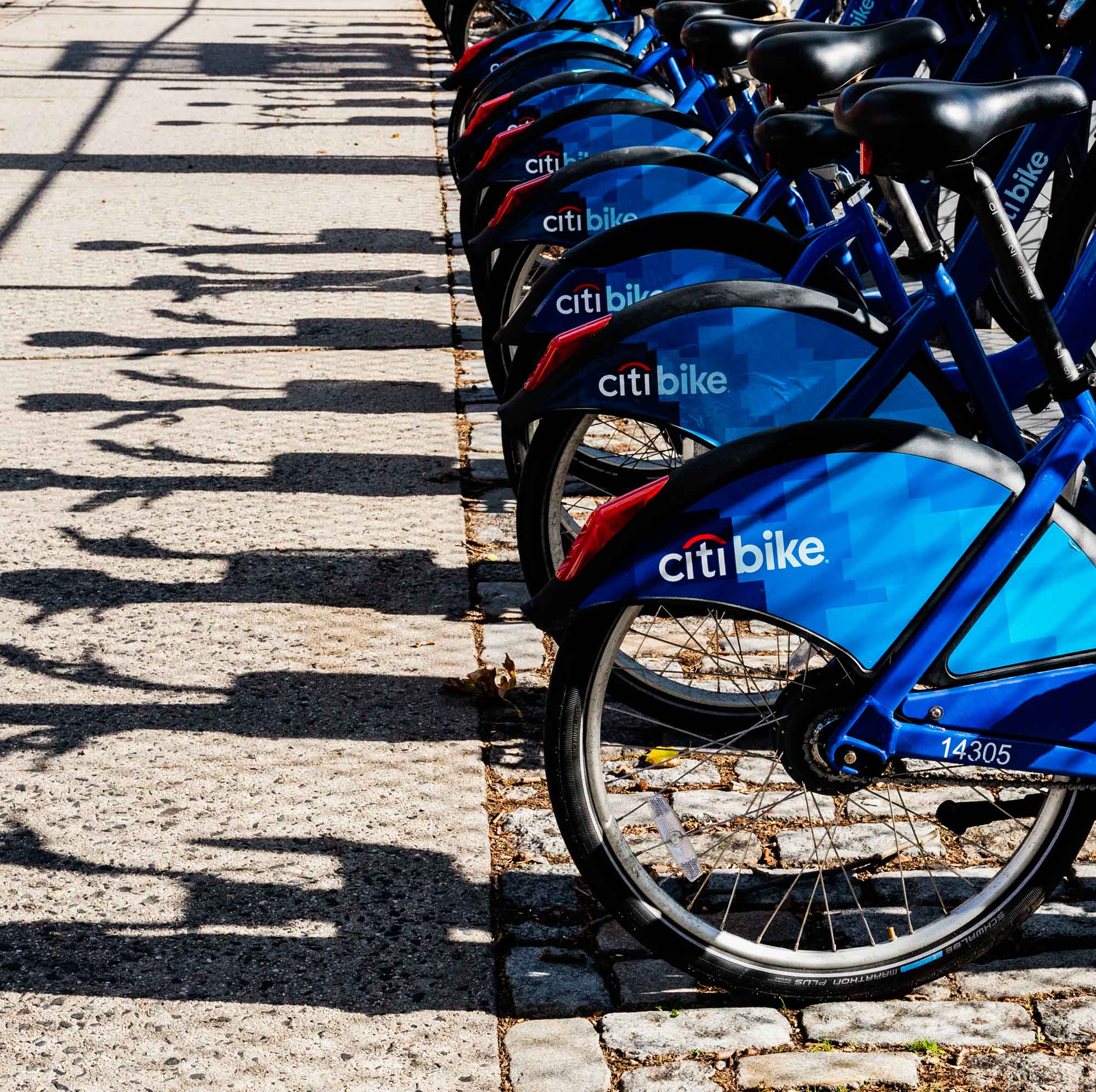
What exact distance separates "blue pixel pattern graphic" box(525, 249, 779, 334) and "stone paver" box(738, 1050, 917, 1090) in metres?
1.93

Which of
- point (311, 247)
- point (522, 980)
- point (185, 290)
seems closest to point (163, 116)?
point (311, 247)

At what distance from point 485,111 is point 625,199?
5.22 ft

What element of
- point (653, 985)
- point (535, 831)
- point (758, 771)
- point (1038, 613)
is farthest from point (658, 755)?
point (1038, 613)

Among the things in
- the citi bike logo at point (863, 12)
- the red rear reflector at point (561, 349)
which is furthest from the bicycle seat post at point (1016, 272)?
the citi bike logo at point (863, 12)

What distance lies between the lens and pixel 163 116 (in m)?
12.3

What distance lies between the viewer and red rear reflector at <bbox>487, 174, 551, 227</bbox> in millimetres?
4664

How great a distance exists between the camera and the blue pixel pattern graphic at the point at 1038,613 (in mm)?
2559

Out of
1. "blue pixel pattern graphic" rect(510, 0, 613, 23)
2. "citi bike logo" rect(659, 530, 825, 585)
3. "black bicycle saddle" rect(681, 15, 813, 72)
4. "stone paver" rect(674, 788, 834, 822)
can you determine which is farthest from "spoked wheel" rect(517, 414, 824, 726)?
"blue pixel pattern graphic" rect(510, 0, 613, 23)

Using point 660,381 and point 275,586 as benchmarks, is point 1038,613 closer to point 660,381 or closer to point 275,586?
point 660,381

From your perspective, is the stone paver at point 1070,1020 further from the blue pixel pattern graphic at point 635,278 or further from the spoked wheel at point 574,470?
the blue pixel pattern graphic at point 635,278

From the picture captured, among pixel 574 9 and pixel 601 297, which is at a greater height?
pixel 601 297

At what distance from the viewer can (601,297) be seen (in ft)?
12.9

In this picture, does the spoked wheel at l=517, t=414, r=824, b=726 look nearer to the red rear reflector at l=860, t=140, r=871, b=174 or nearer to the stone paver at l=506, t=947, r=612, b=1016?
the stone paver at l=506, t=947, r=612, b=1016

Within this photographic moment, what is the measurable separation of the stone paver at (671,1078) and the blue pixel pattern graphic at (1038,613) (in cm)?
82
